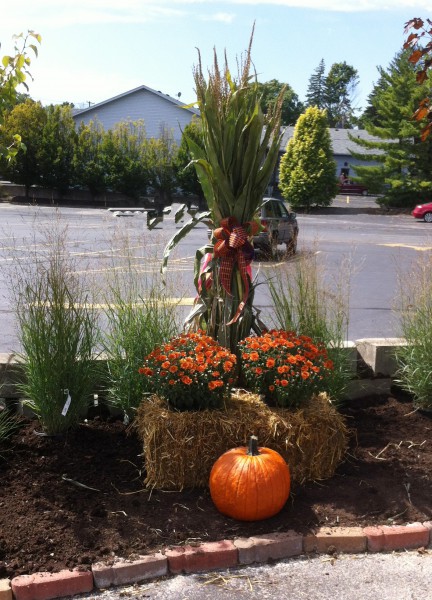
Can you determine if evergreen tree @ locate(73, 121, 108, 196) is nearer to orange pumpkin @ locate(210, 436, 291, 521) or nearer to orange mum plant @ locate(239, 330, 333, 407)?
orange mum plant @ locate(239, 330, 333, 407)

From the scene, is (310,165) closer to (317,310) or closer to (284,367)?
(317,310)

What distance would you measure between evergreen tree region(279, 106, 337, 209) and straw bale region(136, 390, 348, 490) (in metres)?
37.0

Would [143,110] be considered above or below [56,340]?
above

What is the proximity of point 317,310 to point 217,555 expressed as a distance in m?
2.12

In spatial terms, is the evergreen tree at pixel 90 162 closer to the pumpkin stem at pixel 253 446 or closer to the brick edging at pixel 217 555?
the pumpkin stem at pixel 253 446

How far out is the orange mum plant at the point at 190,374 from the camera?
402cm

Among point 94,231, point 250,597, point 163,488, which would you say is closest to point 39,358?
point 163,488

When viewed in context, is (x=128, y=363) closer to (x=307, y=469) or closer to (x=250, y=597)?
(x=307, y=469)

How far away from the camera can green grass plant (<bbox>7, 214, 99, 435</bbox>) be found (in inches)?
170

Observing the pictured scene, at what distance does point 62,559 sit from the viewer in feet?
11.0

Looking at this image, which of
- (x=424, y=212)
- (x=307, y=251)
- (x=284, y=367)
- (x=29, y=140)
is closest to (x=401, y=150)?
(x=424, y=212)

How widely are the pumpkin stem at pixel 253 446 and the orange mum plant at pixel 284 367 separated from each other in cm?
44

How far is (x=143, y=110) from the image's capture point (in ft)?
167

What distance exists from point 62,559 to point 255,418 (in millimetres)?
1353
